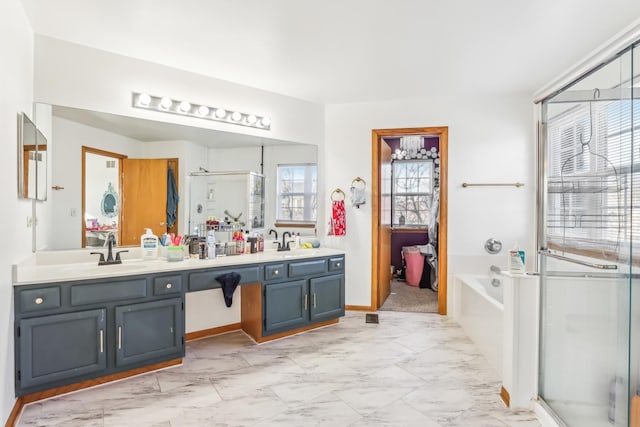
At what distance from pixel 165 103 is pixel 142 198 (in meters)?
0.82

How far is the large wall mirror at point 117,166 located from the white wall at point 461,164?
4.03 ft

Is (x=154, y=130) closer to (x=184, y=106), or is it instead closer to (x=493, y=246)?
(x=184, y=106)

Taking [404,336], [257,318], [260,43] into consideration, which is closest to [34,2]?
[260,43]

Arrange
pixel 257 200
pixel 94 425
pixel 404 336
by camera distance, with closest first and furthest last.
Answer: pixel 94 425 < pixel 404 336 < pixel 257 200

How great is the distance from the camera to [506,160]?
388 centimetres

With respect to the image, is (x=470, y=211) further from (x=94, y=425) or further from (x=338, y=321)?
(x=94, y=425)

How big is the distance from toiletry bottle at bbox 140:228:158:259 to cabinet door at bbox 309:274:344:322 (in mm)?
1391

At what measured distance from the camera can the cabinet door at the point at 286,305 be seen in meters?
3.17

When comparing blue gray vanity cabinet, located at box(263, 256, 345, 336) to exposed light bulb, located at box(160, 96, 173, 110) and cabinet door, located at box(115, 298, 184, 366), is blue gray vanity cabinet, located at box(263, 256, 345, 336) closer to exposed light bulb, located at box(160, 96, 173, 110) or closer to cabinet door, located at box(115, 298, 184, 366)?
cabinet door, located at box(115, 298, 184, 366)

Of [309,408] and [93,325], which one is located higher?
[93,325]

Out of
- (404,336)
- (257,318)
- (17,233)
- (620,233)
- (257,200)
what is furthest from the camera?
(257,200)

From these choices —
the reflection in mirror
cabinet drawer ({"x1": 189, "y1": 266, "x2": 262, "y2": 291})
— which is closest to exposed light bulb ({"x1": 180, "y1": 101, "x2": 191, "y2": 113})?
the reflection in mirror

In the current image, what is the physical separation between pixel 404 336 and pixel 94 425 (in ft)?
8.13

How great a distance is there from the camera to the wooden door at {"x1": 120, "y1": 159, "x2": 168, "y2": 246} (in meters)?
2.91
